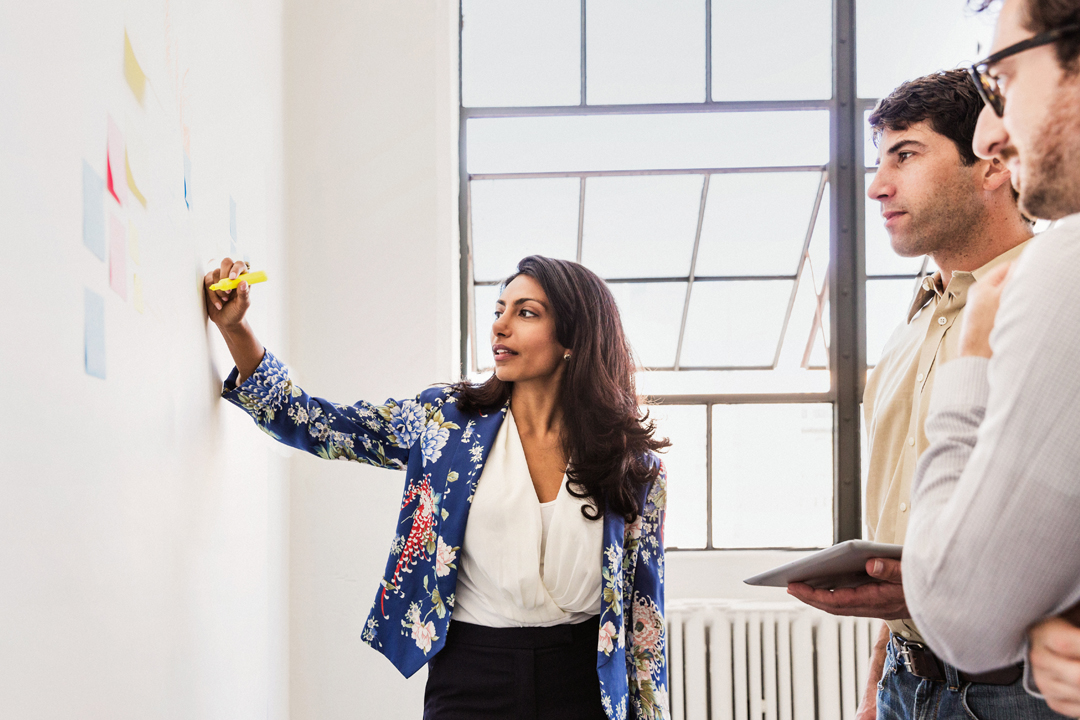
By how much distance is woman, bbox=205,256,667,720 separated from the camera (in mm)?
1619

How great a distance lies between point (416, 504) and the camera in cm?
174

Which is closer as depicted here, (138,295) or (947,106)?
(138,295)

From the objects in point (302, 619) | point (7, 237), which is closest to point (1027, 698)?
point (7, 237)

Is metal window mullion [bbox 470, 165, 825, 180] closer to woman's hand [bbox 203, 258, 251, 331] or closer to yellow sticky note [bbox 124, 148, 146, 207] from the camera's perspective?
woman's hand [bbox 203, 258, 251, 331]

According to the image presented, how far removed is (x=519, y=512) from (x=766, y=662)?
160 cm

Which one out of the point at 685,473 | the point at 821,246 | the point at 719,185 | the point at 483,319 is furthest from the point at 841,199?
the point at 483,319

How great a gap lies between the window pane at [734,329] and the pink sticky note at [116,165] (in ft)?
8.05

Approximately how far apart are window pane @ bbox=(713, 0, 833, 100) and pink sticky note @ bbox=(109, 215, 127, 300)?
8.22ft

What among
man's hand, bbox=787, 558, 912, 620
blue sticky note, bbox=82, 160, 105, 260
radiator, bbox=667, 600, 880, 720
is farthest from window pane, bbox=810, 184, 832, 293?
blue sticky note, bbox=82, 160, 105, 260

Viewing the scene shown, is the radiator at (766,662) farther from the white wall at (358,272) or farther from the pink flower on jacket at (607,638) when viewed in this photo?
the pink flower on jacket at (607,638)

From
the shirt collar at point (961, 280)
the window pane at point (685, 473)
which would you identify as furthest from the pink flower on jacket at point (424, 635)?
the window pane at point (685, 473)

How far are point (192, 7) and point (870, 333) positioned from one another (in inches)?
105

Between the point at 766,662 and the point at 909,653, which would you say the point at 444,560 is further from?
the point at 766,662

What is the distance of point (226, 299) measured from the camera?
60.6 inches
